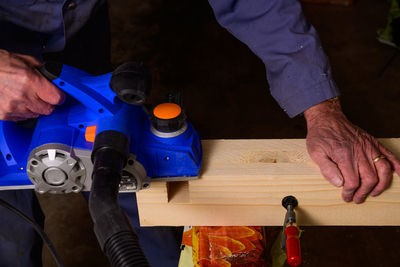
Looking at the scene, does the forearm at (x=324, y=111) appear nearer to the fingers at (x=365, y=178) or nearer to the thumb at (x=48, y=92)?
the fingers at (x=365, y=178)

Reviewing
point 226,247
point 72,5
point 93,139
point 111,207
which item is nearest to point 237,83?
A: point 72,5

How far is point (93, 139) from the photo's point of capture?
93cm

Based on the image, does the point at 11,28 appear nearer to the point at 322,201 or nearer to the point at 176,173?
the point at 176,173

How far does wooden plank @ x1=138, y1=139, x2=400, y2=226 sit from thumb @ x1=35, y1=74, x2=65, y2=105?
0.31 metres

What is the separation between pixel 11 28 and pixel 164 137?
2.33ft

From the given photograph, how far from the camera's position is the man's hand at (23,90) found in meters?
0.93

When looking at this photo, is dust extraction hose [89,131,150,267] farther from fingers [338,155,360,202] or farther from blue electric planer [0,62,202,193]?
fingers [338,155,360,202]

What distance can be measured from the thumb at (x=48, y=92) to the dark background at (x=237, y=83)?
155 centimetres

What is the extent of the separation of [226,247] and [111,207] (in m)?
0.47

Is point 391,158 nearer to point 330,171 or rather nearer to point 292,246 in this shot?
point 330,171

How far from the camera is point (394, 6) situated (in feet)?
11.8

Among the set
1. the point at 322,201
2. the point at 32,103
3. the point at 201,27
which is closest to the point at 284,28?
the point at 322,201

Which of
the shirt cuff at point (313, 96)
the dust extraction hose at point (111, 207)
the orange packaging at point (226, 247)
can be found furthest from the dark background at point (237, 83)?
the dust extraction hose at point (111, 207)

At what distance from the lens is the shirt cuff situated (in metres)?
1.09
